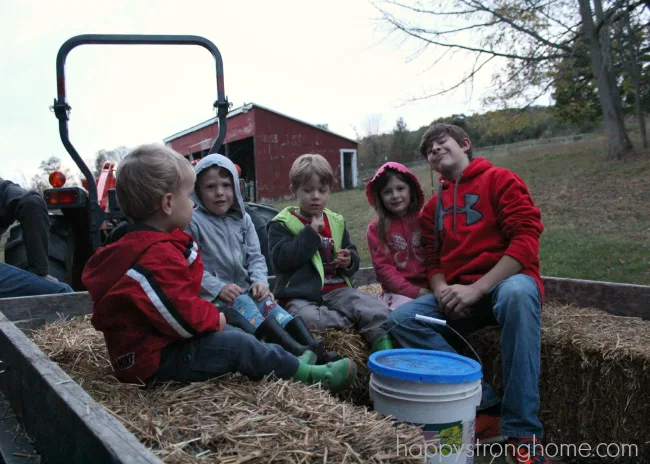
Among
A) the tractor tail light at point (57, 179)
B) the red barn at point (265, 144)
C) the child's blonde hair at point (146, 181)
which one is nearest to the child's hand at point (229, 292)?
the child's blonde hair at point (146, 181)

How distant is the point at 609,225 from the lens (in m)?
10.3

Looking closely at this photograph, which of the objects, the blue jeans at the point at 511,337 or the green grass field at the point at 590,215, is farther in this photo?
the green grass field at the point at 590,215

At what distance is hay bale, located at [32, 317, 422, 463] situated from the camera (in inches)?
56.6

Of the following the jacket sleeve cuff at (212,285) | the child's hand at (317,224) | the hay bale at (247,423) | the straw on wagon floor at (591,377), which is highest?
the child's hand at (317,224)

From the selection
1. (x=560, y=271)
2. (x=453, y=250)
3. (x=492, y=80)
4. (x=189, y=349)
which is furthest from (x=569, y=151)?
(x=189, y=349)

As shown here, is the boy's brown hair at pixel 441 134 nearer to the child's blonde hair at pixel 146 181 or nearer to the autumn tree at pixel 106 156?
the child's blonde hair at pixel 146 181

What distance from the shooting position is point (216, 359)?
84.0 inches

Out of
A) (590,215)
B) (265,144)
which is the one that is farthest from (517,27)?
(265,144)

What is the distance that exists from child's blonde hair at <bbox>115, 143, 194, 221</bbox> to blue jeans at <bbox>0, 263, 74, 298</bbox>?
2122 mm

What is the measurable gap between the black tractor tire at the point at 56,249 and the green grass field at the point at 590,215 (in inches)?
179

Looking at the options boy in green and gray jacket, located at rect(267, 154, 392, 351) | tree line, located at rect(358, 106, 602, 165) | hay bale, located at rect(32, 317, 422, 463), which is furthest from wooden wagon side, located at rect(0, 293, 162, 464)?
tree line, located at rect(358, 106, 602, 165)

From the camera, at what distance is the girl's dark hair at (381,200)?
3.54 meters

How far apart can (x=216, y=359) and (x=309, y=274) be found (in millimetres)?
1208

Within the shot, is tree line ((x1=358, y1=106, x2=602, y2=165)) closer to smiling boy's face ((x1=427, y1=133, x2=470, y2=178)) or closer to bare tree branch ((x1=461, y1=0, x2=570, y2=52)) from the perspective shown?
bare tree branch ((x1=461, y1=0, x2=570, y2=52))
